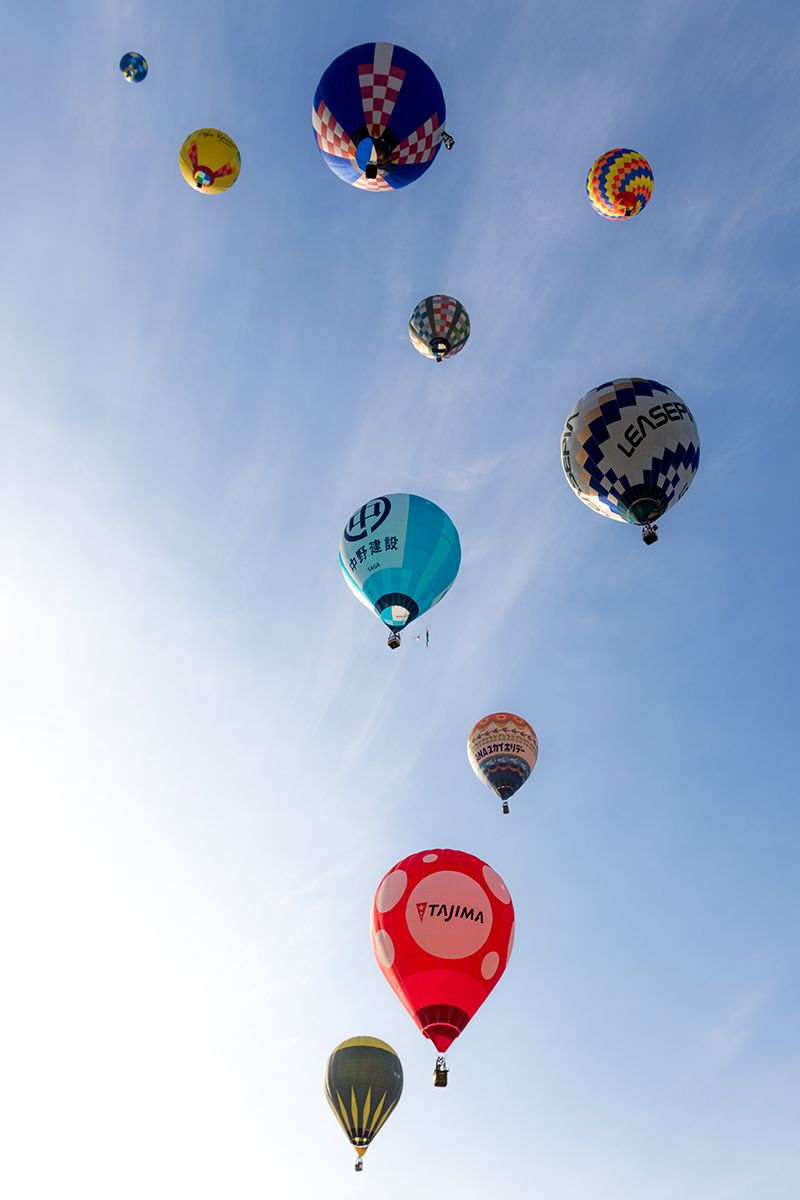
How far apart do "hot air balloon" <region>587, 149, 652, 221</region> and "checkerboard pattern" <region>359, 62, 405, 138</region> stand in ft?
26.1

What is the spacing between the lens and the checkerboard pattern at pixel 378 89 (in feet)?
56.9

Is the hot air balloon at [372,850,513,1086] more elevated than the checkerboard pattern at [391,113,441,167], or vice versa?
the checkerboard pattern at [391,113,441,167]

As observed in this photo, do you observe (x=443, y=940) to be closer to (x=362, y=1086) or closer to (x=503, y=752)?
(x=362, y=1086)

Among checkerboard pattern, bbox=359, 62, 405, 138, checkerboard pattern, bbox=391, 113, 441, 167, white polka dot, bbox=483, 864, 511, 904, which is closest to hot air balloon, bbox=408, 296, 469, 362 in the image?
checkerboard pattern, bbox=391, 113, 441, 167

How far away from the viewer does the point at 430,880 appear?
48.7 ft

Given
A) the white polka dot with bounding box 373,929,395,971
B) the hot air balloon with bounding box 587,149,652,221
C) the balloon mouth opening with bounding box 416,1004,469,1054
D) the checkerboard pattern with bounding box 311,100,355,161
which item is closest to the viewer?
the balloon mouth opening with bounding box 416,1004,469,1054

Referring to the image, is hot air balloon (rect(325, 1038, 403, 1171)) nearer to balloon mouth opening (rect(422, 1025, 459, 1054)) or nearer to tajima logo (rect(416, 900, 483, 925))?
balloon mouth opening (rect(422, 1025, 459, 1054))

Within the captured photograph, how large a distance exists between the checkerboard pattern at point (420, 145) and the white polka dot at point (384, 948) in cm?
1664

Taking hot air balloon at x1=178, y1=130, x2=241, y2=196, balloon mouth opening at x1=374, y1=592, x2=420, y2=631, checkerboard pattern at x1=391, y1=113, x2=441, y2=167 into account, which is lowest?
balloon mouth opening at x1=374, y1=592, x2=420, y2=631

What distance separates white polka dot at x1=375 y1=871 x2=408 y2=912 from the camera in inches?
588

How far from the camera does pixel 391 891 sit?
15102mm

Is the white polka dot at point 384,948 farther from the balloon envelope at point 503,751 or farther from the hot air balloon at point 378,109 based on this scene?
the hot air balloon at point 378,109

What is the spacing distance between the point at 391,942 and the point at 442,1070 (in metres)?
2.31

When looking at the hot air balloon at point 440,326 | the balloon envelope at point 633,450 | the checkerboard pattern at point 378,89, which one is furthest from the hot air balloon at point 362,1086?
the checkerboard pattern at point 378,89
